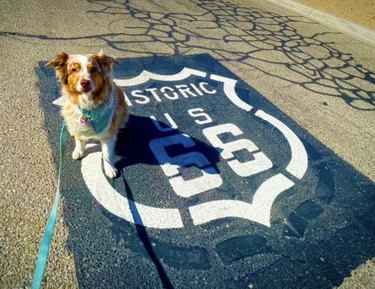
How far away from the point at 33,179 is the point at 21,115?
1.33 meters

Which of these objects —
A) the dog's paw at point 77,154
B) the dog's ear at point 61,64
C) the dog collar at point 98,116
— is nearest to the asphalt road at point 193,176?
the dog's paw at point 77,154

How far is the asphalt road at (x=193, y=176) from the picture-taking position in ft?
8.88

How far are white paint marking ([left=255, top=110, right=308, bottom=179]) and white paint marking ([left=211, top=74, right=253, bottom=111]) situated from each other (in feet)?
0.97

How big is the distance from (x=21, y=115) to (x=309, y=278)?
439 centimetres

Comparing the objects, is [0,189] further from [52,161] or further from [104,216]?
[104,216]

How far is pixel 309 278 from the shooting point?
2842 mm

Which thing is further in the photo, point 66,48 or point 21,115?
point 66,48

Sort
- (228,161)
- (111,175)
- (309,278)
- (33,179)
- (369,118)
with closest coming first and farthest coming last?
(309,278) < (33,179) < (111,175) < (228,161) < (369,118)

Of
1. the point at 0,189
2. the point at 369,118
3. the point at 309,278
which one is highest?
the point at 369,118

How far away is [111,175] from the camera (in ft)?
→ 11.4

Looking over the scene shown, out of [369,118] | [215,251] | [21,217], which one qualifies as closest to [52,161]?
[21,217]

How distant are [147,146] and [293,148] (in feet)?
7.88

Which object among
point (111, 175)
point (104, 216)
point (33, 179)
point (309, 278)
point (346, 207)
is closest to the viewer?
point (309, 278)

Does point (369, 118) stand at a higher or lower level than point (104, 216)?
higher
